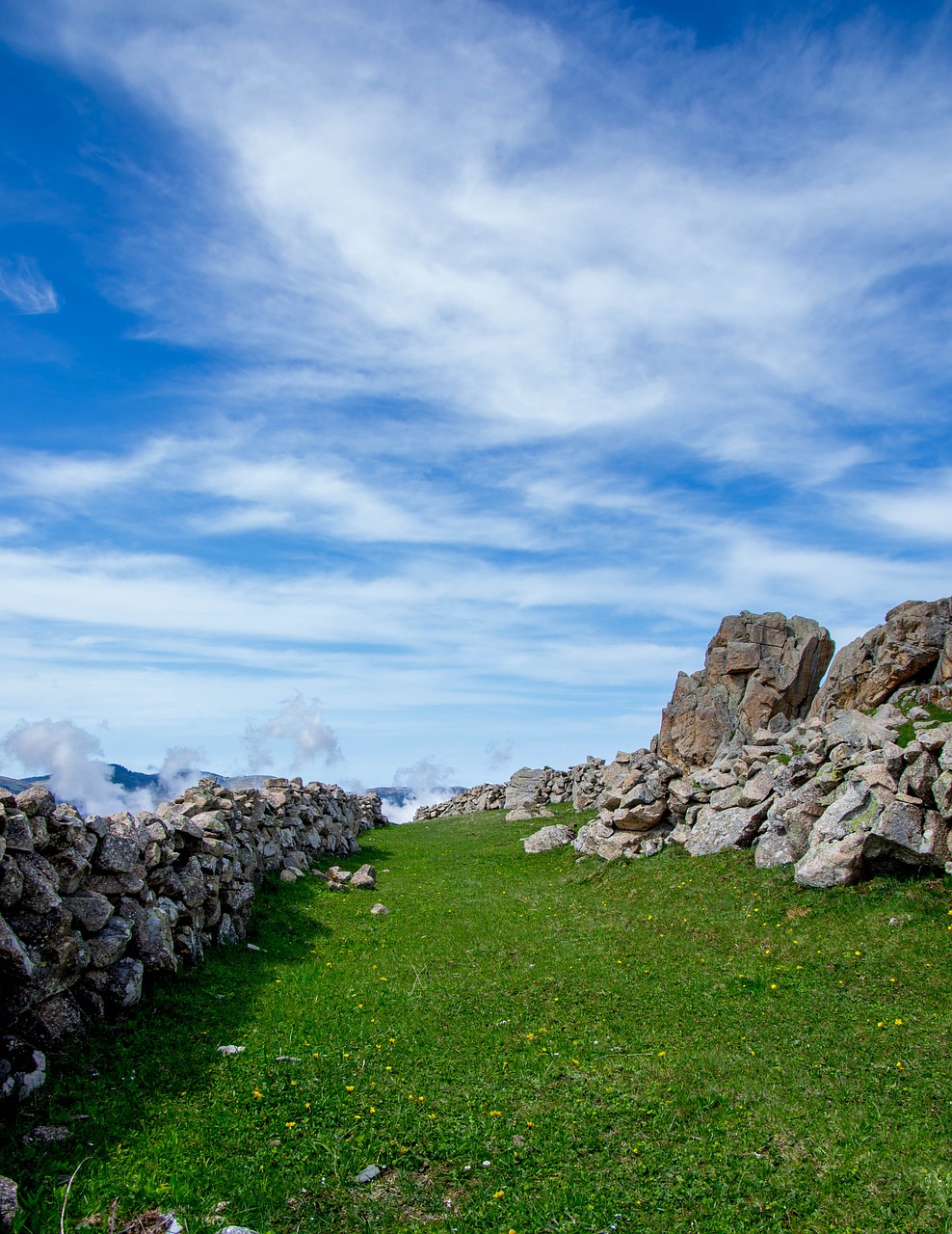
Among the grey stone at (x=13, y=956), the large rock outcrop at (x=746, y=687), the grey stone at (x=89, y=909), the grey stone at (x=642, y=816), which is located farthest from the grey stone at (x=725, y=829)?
the large rock outcrop at (x=746, y=687)

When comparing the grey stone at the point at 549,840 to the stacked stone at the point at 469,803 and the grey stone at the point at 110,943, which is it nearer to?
the grey stone at the point at 110,943

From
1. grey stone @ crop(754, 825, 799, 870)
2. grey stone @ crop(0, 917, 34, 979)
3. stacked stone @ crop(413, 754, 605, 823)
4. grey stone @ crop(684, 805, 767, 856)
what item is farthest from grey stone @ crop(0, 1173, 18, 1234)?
stacked stone @ crop(413, 754, 605, 823)

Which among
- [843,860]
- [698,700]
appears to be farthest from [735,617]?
[843,860]

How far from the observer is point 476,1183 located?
10000 millimetres

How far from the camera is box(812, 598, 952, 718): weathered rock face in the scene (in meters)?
40.2

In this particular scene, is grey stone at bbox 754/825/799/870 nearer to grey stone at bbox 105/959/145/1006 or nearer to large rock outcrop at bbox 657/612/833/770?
grey stone at bbox 105/959/145/1006

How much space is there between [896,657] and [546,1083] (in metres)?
36.1

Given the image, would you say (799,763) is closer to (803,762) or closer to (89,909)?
(803,762)

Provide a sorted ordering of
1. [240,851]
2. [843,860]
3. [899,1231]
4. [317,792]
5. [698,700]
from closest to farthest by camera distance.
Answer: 1. [899,1231]
2. [843,860]
3. [240,851]
4. [317,792]
5. [698,700]

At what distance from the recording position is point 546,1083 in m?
12.7

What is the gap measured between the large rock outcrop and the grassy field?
31155mm

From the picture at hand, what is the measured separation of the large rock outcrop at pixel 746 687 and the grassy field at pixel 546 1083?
31.2 meters

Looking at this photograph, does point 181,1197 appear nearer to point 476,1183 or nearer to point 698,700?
point 476,1183

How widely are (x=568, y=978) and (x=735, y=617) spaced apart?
42217mm
